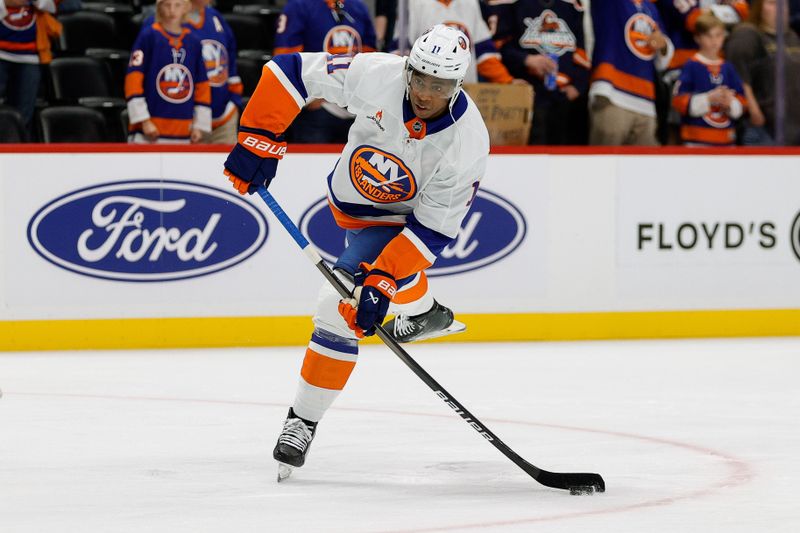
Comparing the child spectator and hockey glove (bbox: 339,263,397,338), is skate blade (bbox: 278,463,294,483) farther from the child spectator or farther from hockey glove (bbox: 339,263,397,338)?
the child spectator

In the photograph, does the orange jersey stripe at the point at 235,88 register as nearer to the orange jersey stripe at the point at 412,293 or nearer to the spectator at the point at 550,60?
the spectator at the point at 550,60

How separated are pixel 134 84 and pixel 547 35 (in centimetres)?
213

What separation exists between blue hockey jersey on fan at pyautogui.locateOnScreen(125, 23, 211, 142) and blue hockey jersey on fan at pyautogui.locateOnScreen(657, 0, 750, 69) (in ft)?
8.53

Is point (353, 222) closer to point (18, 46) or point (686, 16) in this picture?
point (18, 46)

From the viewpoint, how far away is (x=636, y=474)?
3.80 m

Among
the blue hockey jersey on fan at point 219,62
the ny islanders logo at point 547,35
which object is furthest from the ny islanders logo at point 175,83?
the ny islanders logo at point 547,35

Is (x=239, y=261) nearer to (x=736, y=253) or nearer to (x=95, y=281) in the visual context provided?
(x=95, y=281)

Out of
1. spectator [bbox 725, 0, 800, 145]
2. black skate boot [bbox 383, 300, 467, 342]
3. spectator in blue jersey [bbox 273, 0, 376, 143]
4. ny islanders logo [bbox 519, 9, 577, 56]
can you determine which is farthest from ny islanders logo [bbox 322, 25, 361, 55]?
black skate boot [bbox 383, 300, 467, 342]

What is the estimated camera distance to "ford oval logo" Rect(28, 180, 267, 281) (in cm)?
664

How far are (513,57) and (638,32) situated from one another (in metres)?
0.73

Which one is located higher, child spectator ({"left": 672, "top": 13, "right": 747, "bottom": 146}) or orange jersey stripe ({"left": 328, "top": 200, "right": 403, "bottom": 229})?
orange jersey stripe ({"left": 328, "top": 200, "right": 403, "bottom": 229})

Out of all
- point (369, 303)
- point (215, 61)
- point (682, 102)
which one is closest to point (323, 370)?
point (369, 303)

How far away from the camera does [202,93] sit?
702 centimetres

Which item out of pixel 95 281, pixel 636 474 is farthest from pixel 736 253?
pixel 636 474
